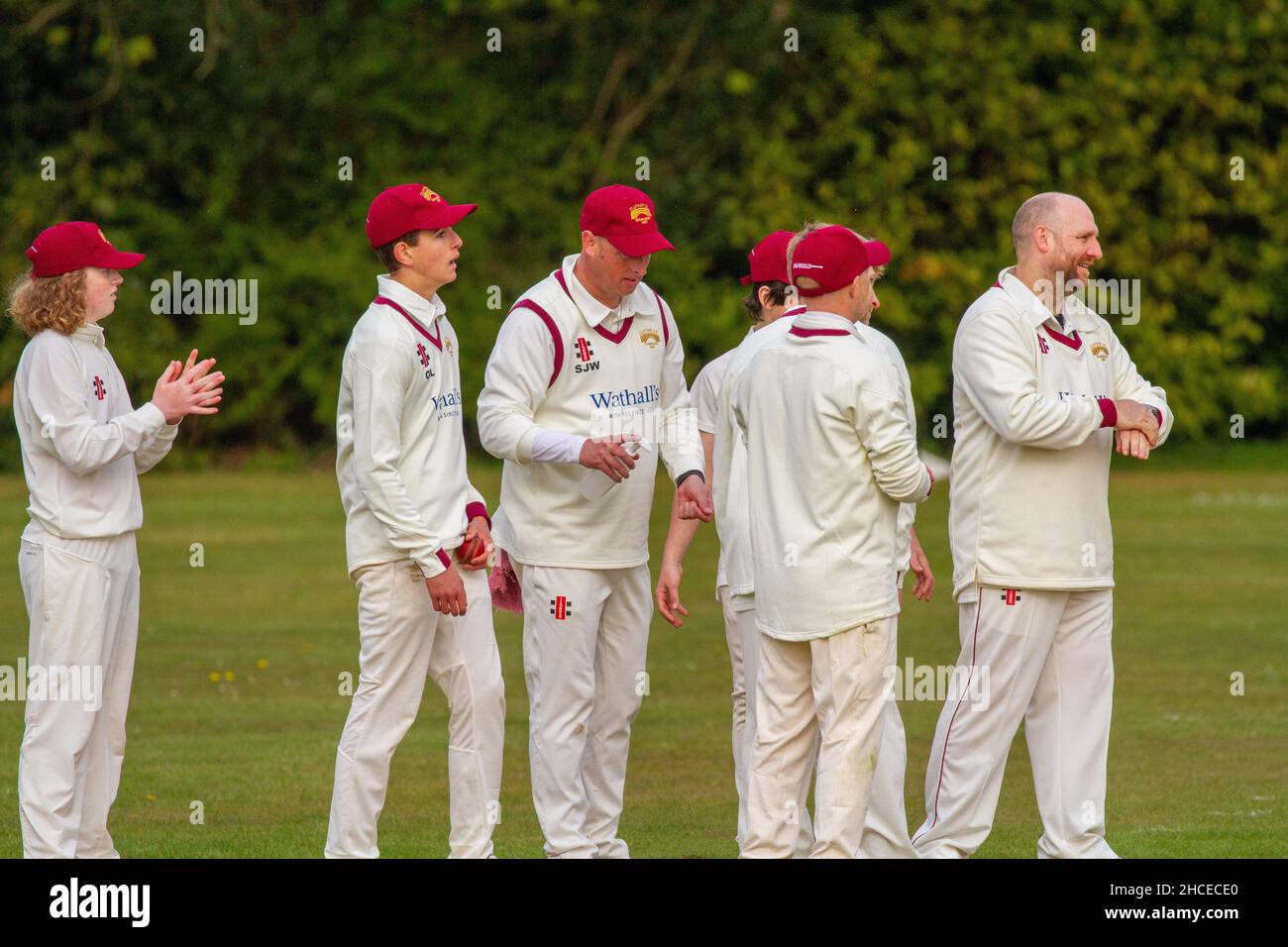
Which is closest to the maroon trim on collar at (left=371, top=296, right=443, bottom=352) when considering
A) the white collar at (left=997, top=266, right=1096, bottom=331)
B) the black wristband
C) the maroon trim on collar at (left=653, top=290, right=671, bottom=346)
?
the maroon trim on collar at (left=653, top=290, right=671, bottom=346)

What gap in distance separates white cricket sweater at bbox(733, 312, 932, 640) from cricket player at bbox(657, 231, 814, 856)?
0.53 meters

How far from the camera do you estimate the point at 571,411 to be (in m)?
7.71

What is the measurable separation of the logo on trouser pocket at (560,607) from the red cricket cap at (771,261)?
1418 mm

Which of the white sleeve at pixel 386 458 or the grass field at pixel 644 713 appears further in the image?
the grass field at pixel 644 713

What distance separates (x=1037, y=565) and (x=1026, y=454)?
0.41 m

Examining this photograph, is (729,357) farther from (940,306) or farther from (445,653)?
(940,306)

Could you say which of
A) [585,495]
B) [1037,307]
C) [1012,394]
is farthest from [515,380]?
[1037,307]

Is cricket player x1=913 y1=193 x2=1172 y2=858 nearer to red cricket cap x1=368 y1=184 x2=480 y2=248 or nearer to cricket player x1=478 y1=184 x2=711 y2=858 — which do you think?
cricket player x1=478 y1=184 x2=711 y2=858

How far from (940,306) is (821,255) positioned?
24.4 m

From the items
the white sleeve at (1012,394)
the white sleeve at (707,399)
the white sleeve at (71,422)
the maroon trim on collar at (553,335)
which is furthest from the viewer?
the white sleeve at (707,399)

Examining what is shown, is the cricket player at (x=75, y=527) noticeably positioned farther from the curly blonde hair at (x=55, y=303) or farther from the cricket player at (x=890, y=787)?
the cricket player at (x=890, y=787)

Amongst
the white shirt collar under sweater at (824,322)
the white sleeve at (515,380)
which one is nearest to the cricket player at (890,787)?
the white shirt collar under sweater at (824,322)

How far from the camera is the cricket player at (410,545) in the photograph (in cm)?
708
